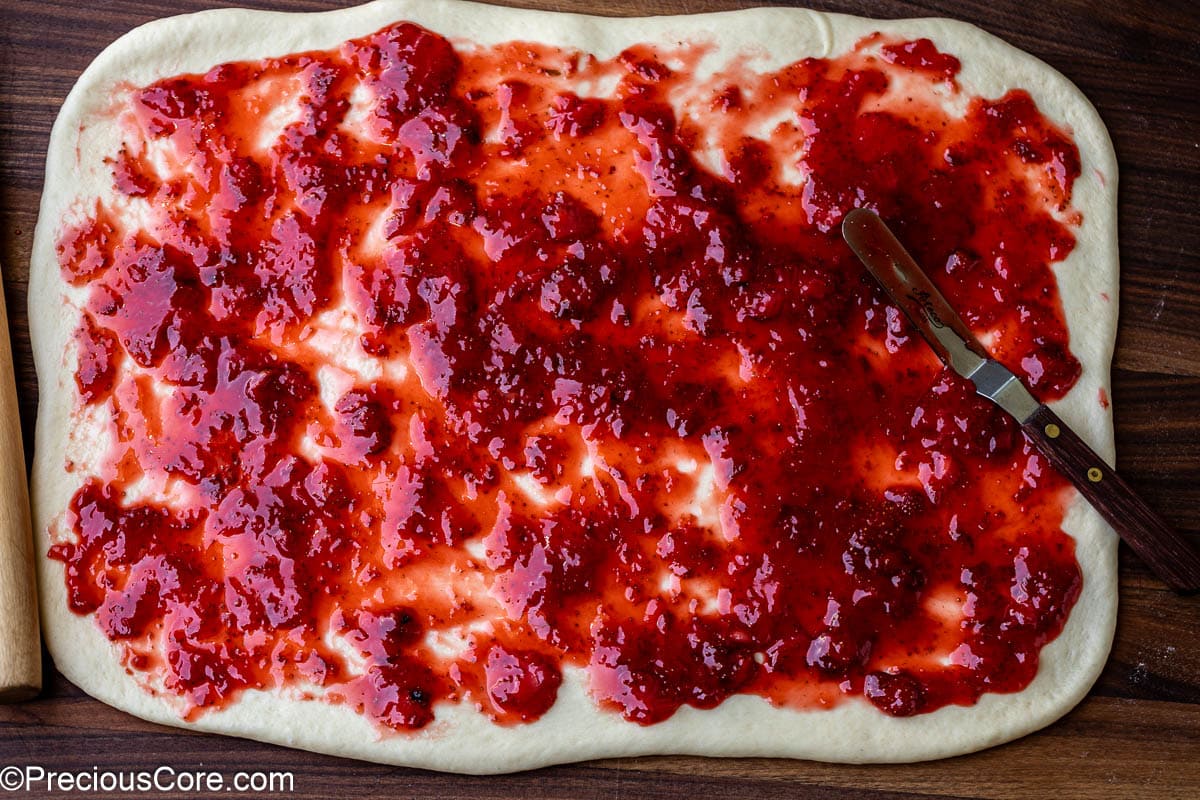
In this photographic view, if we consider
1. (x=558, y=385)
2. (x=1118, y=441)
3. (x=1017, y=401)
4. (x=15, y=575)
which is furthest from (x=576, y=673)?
(x=1118, y=441)

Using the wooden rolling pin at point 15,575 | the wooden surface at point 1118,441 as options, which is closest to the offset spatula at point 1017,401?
the wooden surface at point 1118,441

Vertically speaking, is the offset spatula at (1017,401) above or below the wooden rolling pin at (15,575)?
above

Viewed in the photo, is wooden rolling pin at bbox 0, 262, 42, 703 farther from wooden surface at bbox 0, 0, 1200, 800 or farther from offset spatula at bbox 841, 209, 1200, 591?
offset spatula at bbox 841, 209, 1200, 591

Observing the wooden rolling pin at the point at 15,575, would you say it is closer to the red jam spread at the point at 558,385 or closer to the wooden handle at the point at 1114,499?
the red jam spread at the point at 558,385

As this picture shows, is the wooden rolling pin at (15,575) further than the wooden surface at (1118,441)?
No

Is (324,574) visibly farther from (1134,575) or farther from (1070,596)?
(1134,575)

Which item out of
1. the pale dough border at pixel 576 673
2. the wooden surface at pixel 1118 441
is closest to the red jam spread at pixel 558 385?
the pale dough border at pixel 576 673
